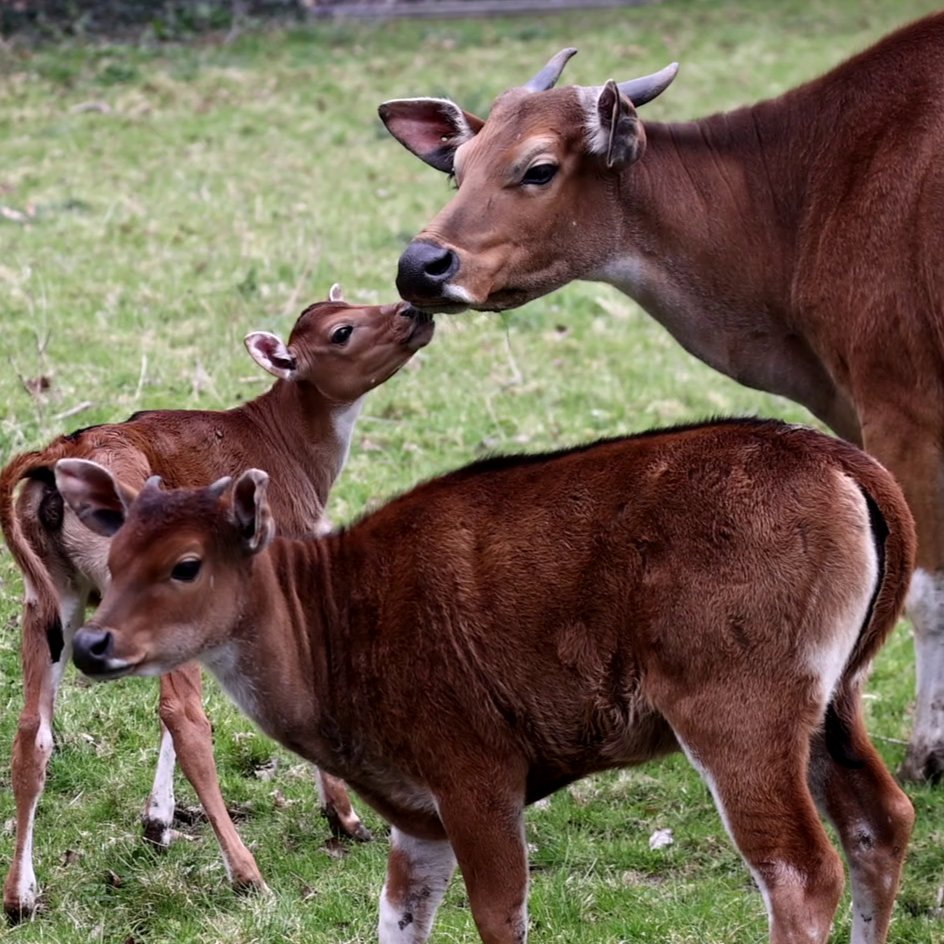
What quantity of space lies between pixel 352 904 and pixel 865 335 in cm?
297

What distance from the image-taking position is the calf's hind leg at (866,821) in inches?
220

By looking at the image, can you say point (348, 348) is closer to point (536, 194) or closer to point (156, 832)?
point (536, 194)

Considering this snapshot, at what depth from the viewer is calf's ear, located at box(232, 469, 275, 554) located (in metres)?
4.95

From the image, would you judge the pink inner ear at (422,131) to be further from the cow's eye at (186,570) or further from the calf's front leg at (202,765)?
the cow's eye at (186,570)

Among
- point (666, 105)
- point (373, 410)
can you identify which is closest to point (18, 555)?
point (373, 410)

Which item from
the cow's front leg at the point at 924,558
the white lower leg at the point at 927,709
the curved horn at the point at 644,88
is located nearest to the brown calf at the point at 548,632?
the cow's front leg at the point at 924,558

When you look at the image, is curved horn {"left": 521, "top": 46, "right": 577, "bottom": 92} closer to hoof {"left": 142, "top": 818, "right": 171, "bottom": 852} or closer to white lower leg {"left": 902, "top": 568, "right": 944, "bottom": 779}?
white lower leg {"left": 902, "top": 568, "right": 944, "bottom": 779}

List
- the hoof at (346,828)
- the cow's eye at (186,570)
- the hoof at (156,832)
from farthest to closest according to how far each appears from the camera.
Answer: the hoof at (346,828) < the hoof at (156,832) < the cow's eye at (186,570)

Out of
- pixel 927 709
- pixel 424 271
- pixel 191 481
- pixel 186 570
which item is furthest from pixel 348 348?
pixel 927 709

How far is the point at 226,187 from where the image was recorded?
1572 cm

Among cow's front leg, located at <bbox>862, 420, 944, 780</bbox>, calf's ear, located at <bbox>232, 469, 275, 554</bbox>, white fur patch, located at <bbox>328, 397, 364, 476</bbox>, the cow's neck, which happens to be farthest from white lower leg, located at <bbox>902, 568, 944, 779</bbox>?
calf's ear, located at <bbox>232, 469, 275, 554</bbox>

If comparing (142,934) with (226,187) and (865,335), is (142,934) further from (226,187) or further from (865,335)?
(226,187)

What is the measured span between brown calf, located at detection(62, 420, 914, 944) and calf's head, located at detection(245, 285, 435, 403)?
1.91 metres

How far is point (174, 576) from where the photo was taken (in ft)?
16.2
